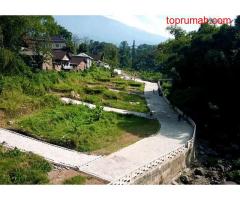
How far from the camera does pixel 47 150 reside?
2317 centimetres

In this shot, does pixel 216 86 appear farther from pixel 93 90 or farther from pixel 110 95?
pixel 93 90

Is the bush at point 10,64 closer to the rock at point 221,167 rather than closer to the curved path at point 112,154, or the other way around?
the curved path at point 112,154

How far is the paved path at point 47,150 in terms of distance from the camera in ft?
71.0

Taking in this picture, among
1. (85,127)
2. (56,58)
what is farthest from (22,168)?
(56,58)

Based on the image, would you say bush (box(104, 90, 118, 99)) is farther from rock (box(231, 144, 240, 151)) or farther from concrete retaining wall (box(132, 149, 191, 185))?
concrete retaining wall (box(132, 149, 191, 185))

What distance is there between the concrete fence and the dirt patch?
50.6 inches

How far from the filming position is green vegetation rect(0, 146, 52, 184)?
1855cm

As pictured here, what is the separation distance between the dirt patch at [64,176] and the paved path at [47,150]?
73 centimetres

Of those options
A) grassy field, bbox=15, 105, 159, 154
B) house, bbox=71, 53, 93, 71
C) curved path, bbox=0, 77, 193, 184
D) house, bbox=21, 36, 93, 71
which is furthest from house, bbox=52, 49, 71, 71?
curved path, bbox=0, 77, 193, 184

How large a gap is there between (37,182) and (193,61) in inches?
955

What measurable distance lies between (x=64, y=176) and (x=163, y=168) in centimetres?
564
